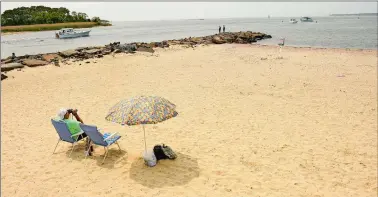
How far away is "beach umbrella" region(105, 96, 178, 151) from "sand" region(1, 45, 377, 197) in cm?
129

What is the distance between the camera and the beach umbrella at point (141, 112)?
20.7 ft

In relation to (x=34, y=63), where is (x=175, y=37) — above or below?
above

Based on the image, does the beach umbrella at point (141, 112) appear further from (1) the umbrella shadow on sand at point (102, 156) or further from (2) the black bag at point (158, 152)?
(1) the umbrella shadow on sand at point (102, 156)

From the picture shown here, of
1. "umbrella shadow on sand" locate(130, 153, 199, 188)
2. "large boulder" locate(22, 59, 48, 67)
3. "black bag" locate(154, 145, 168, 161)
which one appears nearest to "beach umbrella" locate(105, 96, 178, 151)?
"black bag" locate(154, 145, 168, 161)

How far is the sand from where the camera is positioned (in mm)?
6406

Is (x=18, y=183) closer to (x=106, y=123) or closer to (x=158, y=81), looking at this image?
(x=106, y=123)

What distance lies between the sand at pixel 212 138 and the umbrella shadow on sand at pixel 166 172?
0.08 feet

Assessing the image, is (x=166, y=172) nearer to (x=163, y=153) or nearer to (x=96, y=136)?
(x=163, y=153)

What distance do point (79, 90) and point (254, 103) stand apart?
864cm

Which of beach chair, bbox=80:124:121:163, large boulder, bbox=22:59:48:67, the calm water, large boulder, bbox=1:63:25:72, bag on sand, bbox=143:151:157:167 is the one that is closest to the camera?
beach chair, bbox=80:124:121:163

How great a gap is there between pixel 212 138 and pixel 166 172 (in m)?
2.40

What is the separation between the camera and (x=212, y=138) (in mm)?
8875

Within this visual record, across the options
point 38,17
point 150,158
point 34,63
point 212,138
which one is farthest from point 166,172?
point 38,17

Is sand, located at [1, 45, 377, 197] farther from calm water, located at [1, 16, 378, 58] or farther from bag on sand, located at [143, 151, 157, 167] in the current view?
calm water, located at [1, 16, 378, 58]
